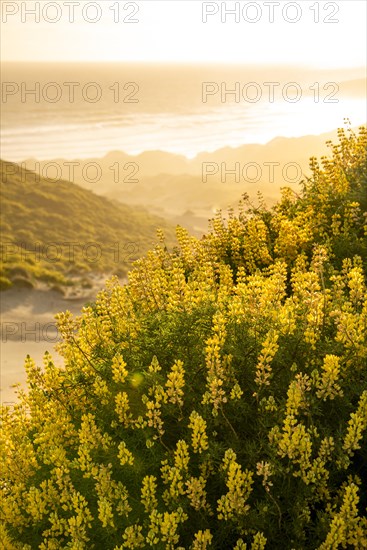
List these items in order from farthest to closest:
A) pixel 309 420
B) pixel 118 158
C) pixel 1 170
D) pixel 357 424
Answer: pixel 118 158
pixel 1 170
pixel 309 420
pixel 357 424

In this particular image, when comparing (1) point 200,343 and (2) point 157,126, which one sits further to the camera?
(2) point 157,126

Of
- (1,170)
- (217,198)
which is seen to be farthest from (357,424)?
(217,198)

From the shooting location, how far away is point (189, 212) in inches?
2410

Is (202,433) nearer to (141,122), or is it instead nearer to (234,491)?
(234,491)

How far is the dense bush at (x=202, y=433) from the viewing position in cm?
429

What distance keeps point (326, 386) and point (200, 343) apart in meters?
1.18

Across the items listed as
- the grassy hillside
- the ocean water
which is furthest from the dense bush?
the ocean water

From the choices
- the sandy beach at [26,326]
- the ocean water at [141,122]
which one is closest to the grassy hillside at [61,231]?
the sandy beach at [26,326]

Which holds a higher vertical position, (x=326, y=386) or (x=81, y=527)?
(x=326, y=386)

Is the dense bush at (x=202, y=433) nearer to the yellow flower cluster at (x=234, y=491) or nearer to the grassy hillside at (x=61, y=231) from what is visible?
the yellow flower cluster at (x=234, y=491)

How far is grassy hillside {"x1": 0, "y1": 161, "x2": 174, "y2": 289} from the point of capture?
1265 inches

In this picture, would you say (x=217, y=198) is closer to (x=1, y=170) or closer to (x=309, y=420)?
(x=1, y=170)

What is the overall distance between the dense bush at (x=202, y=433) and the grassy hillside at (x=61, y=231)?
2120cm

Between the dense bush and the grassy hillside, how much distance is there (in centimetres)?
2120
